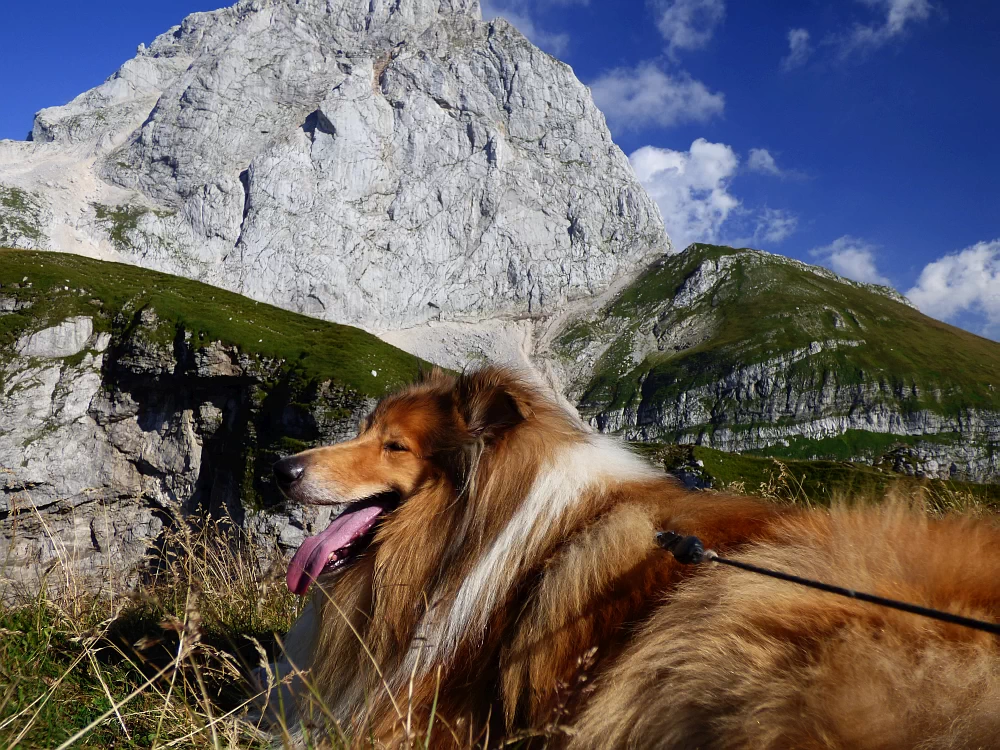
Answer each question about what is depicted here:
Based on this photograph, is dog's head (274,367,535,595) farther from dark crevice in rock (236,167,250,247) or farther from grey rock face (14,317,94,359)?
dark crevice in rock (236,167,250,247)

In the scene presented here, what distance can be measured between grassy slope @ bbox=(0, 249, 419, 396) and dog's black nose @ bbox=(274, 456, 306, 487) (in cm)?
3897

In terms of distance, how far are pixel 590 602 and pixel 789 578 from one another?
0.88 m

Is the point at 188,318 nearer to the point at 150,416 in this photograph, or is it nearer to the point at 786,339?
the point at 150,416

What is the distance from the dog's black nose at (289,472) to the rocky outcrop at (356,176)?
160 metres

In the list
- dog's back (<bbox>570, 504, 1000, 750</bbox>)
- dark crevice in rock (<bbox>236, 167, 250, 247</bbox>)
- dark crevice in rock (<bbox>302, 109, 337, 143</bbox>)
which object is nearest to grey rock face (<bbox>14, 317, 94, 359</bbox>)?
dog's back (<bbox>570, 504, 1000, 750</bbox>)

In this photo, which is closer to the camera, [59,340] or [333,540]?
[333,540]

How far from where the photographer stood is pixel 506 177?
173 meters

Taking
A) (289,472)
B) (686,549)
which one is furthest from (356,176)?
(686,549)

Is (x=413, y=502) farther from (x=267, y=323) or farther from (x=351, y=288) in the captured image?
(x=351, y=288)

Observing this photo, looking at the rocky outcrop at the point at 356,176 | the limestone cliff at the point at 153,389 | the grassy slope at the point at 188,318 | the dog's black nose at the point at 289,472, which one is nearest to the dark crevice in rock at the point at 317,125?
the rocky outcrop at the point at 356,176

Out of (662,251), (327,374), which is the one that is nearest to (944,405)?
(662,251)

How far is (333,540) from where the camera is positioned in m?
3.44

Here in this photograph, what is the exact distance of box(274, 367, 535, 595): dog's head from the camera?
327 cm

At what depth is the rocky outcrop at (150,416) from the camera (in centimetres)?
4175
